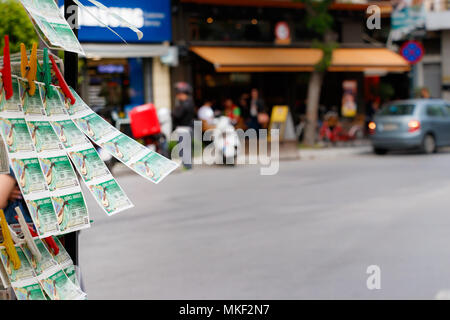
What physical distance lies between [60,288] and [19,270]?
122 mm

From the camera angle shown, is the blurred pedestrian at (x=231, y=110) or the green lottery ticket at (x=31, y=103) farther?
the blurred pedestrian at (x=231, y=110)

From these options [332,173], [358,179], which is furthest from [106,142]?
[332,173]

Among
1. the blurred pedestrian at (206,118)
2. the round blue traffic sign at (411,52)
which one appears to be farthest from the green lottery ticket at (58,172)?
the round blue traffic sign at (411,52)

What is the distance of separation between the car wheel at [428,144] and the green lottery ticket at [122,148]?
16979 millimetres

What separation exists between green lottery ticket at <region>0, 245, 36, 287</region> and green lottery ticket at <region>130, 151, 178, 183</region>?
14.9 inches

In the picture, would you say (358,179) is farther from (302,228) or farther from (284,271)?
(284,271)

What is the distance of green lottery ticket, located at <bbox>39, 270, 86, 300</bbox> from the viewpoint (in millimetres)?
1820

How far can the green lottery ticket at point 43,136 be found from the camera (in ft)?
5.97

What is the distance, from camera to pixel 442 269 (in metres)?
6.05

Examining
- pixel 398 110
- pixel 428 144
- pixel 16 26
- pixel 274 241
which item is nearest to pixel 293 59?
pixel 398 110

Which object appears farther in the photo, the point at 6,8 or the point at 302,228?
the point at 6,8

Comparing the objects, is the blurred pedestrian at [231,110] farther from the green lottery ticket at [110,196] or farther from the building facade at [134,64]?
the green lottery ticket at [110,196]

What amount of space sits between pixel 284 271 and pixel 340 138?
1551 centimetres

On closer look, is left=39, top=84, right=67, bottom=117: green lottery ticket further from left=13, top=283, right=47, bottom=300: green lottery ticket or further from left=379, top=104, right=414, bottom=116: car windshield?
left=379, top=104, right=414, bottom=116: car windshield
